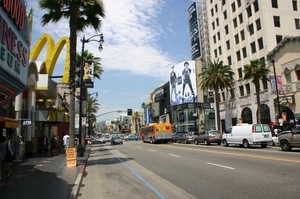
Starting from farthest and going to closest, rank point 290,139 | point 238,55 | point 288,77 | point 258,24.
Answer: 1. point 238,55
2. point 258,24
3. point 288,77
4. point 290,139

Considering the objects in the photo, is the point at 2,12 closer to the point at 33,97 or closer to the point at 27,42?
the point at 27,42

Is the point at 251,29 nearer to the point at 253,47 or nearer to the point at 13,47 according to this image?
the point at 253,47

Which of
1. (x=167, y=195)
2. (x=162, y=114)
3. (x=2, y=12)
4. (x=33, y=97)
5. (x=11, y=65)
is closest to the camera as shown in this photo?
(x=2, y=12)

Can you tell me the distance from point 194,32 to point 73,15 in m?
78.7

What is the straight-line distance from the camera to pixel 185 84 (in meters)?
82.2

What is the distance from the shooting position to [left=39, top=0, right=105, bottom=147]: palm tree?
16500mm

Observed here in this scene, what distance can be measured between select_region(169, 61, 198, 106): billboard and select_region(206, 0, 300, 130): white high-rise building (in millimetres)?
22940

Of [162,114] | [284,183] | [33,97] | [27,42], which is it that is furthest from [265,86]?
[162,114]

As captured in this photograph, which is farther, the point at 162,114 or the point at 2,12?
the point at 162,114

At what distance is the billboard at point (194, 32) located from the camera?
89.6m

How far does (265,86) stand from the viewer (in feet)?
143

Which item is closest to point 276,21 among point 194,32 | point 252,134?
point 252,134

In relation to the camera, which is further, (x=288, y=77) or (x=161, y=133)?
(x=161, y=133)

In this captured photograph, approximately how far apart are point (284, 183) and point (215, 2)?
56.5m
